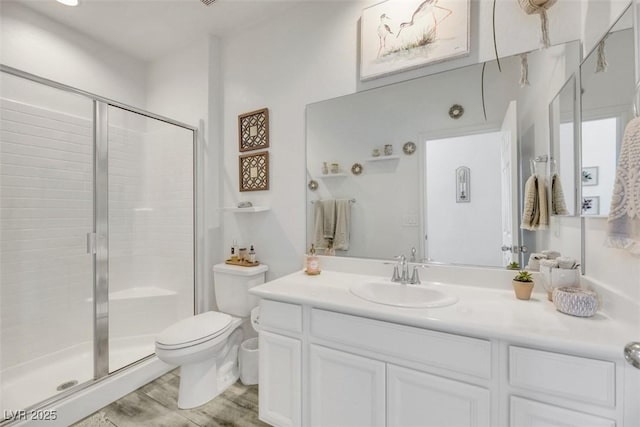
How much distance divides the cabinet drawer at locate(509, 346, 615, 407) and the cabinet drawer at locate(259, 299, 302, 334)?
84cm

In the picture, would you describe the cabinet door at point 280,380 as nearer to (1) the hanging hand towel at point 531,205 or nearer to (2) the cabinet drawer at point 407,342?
(2) the cabinet drawer at point 407,342

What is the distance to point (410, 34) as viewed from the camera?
1.58 metres

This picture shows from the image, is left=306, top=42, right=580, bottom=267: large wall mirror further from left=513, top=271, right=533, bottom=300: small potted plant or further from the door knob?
the door knob

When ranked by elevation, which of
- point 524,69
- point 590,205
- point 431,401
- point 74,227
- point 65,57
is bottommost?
point 431,401

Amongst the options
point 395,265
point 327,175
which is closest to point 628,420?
point 395,265

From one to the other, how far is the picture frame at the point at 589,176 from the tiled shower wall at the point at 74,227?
8.14 feet

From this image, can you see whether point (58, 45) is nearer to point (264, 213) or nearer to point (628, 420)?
point (264, 213)

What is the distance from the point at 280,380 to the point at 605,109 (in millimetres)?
1737

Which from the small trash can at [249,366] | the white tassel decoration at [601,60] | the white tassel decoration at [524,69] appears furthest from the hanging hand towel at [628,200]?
the small trash can at [249,366]

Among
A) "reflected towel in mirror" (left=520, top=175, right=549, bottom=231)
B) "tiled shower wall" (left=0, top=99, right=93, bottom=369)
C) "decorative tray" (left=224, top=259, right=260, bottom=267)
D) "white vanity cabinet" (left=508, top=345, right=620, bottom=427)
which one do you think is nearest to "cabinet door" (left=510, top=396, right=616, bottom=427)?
"white vanity cabinet" (left=508, top=345, right=620, bottom=427)

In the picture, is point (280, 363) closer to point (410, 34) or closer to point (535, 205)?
point (535, 205)

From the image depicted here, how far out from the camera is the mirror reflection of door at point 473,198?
4.43 feet

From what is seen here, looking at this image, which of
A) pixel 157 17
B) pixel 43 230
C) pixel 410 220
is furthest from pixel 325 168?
pixel 43 230

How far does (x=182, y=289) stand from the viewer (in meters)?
2.39
